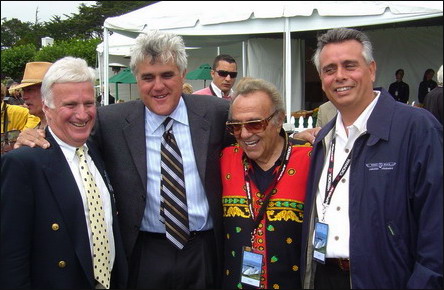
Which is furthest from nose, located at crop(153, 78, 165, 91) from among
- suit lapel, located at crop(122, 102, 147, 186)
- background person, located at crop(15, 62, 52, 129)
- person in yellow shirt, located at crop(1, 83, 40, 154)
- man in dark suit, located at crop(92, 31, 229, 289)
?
person in yellow shirt, located at crop(1, 83, 40, 154)

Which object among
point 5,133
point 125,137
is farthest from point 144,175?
point 5,133

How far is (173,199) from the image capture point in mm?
2828

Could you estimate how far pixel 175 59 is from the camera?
2902 mm

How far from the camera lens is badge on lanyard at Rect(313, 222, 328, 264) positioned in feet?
7.86

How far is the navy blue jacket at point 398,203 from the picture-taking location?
6.90 ft

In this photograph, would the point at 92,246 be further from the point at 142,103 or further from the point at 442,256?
the point at 442,256

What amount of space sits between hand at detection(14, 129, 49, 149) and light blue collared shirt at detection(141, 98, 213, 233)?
0.67m

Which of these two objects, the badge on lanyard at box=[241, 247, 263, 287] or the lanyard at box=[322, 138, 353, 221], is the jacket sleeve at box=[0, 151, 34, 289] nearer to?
the badge on lanyard at box=[241, 247, 263, 287]

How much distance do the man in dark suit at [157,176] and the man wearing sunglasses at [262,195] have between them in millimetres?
138

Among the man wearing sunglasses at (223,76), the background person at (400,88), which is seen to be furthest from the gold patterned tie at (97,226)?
the background person at (400,88)

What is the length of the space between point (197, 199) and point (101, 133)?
2.44 ft

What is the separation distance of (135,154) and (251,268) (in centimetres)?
97

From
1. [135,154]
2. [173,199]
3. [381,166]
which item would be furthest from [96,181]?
[381,166]

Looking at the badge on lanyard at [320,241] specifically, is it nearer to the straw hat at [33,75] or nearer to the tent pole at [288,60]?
the straw hat at [33,75]
